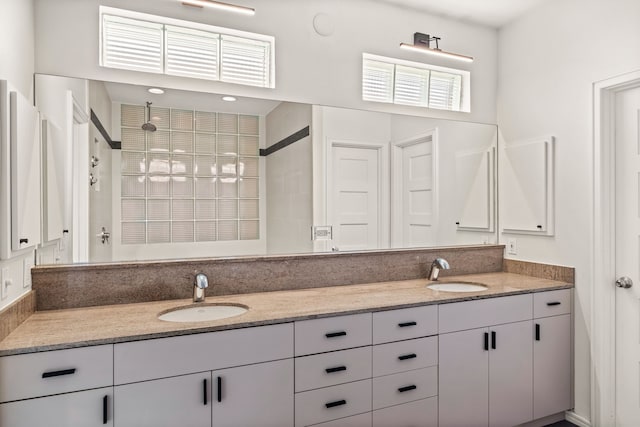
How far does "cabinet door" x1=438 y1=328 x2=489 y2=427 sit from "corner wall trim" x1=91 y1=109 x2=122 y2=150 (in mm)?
2007

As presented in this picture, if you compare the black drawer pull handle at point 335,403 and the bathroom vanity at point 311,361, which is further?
the black drawer pull handle at point 335,403

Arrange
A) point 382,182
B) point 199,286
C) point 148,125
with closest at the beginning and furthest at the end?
1. point 199,286
2. point 148,125
3. point 382,182

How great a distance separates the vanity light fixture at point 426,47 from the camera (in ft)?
9.20

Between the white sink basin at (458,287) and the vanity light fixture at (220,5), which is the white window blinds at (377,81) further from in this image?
→ the white sink basin at (458,287)

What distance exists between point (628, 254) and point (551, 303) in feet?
1.71

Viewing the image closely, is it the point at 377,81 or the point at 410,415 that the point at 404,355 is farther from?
the point at 377,81

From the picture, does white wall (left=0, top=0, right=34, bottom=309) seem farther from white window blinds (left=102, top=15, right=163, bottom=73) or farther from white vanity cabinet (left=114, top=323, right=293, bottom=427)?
white vanity cabinet (left=114, top=323, right=293, bottom=427)

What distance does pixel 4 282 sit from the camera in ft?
5.11

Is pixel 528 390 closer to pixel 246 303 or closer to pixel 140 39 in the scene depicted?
pixel 246 303

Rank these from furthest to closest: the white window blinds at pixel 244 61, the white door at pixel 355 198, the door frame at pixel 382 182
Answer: the door frame at pixel 382 182 < the white door at pixel 355 198 < the white window blinds at pixel 244 61

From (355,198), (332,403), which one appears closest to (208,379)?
(332,403)

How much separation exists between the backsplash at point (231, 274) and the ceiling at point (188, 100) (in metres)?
0.87

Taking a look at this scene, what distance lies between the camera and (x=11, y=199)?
1505mm

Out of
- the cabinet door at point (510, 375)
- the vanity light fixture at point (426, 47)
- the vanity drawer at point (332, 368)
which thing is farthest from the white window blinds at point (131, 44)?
the cabinet door at point (510, 375)
